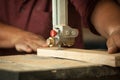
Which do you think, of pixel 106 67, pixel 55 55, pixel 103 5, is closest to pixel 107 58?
pixel 106 67

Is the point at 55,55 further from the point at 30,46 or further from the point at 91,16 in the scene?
the point at 91,16

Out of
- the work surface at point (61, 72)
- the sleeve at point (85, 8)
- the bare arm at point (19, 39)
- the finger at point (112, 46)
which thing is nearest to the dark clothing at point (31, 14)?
the sleeve at point (85, 8)

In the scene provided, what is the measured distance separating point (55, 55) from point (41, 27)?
1.16ft

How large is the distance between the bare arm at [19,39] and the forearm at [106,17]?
0.20 metres

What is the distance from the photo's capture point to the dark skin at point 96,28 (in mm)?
881

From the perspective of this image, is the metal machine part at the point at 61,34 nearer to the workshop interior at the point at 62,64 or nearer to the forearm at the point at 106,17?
the workshop interior at the point at 62,64

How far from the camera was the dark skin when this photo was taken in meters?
0.88

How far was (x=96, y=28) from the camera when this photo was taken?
1.04 m

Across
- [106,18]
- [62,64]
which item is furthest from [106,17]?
[62,64]

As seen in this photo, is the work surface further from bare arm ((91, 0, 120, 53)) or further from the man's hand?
bare arm ((91, 0, 120, 53))

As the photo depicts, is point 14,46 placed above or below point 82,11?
below

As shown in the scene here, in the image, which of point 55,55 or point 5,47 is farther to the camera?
point 5,47

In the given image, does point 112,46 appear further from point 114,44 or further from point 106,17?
point 106,17

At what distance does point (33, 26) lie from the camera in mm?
1092
